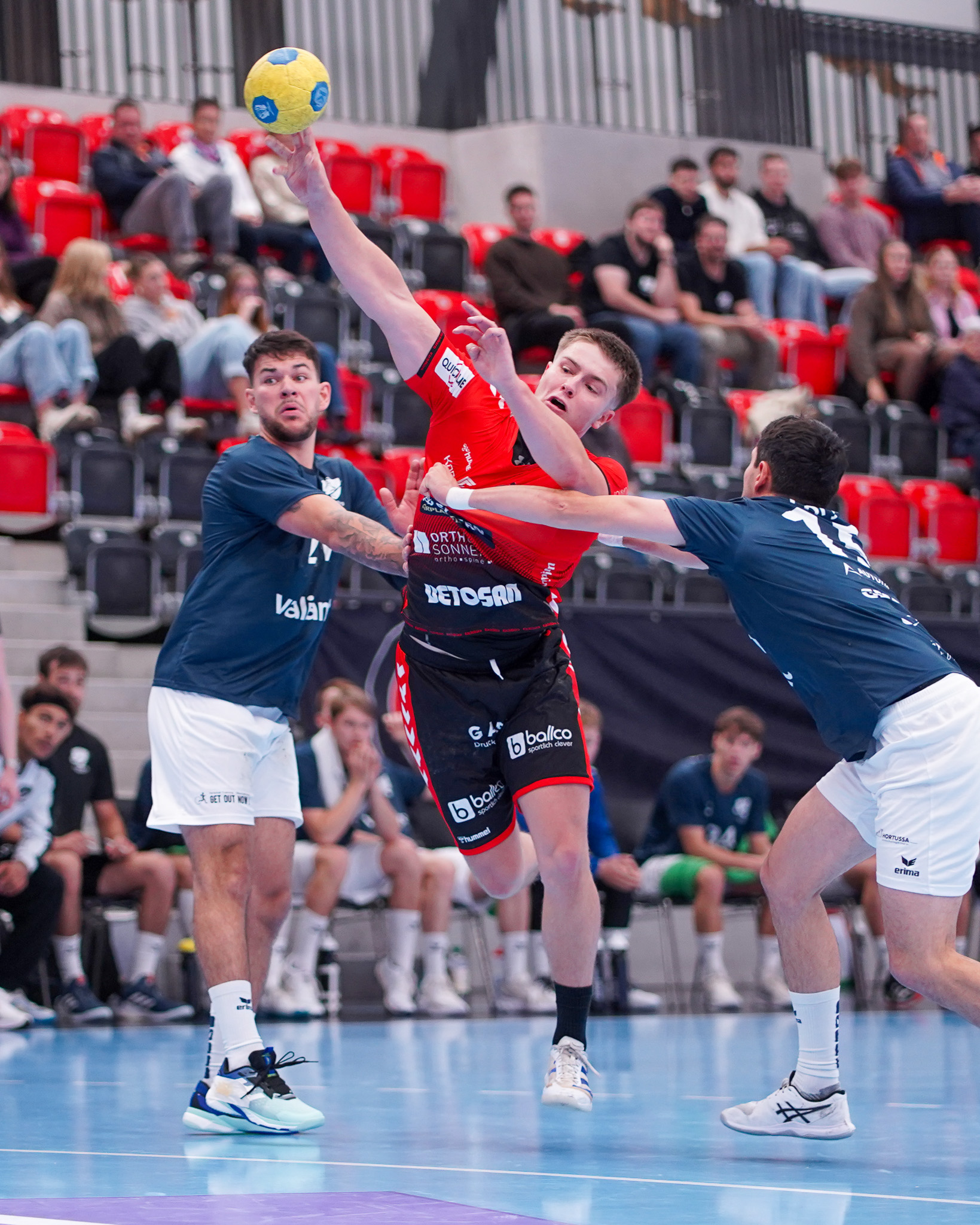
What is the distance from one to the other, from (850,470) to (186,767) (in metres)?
10.7

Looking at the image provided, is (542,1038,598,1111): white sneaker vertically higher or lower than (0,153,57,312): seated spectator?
lower

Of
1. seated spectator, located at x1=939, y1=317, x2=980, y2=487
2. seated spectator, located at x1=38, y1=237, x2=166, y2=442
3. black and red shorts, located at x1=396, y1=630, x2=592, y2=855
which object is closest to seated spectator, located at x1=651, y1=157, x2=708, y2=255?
seated spectator, located at x1=939, y1=317, x2=980, y2=487

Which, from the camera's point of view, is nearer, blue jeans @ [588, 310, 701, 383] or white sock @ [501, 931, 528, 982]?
white sock @ [501, 931, 528, 982]

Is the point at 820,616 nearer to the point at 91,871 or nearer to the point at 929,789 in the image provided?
the point at 929,789

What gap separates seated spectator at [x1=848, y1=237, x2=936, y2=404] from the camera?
1564 cm

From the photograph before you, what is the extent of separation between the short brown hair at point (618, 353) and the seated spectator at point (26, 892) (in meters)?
4.38

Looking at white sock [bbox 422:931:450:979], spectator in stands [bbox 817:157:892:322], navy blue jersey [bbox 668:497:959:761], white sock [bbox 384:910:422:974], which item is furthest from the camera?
spectator in stands [bbox 817:157:892:322]

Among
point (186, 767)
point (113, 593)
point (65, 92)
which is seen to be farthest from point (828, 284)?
point (186, 767)

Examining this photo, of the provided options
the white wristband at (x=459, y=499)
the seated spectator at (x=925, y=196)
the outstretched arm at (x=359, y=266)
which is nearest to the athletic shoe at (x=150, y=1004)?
the outstretched arm at (x=359, y=266)

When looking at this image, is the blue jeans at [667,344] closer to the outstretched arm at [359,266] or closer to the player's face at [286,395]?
the player's face at [286,395]

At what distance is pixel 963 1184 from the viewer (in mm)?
4113

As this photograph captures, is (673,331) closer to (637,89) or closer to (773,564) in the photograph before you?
(637,89)

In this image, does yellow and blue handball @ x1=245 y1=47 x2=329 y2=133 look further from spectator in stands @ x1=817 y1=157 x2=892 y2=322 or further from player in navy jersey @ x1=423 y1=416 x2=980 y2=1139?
spectator in stands @ x1=817 y1=157 x2=892 y2=322

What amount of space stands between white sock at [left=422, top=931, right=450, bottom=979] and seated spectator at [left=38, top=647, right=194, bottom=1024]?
131 centimetres
